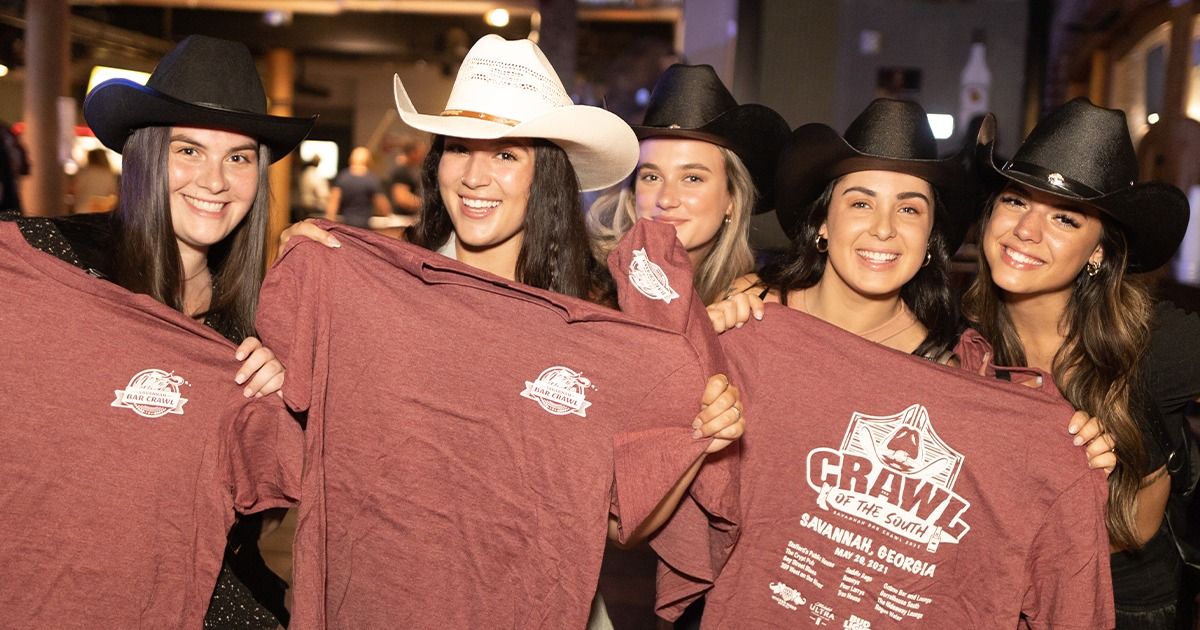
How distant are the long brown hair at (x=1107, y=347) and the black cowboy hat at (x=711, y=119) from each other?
0.80 metres

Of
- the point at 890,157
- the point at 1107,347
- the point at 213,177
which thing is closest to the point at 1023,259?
the point at 1107,347

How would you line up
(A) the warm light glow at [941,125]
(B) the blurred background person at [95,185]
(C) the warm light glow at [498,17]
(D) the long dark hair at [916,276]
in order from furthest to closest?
1. (C) the warm light glow at [498,17]
2. (B) the blurred background person at [95,185]
3. (A) the warm light glow at [941,125]
4. (D) the long dark hair at [916,276]

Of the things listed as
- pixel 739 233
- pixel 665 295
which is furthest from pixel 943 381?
pixel 739 233

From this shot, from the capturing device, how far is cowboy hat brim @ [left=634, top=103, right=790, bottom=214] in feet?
Result: 10.5

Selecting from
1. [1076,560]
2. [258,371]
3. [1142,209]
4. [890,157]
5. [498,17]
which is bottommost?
[1076,560]

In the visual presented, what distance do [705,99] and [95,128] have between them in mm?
1879

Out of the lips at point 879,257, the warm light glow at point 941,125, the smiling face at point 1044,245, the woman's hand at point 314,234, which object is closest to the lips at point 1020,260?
the smiling face at point 1044,245

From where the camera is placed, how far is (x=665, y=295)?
217 centimetres

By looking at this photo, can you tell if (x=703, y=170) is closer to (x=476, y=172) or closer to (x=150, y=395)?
(x=476, y=172)

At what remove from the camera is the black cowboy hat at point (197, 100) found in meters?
2.38

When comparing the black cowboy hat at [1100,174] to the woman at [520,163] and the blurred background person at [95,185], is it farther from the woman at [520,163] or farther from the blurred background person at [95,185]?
the blurred background person at [95,185]

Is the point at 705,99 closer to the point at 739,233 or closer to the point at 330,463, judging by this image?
the point at 739,233

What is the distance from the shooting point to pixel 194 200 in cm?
245

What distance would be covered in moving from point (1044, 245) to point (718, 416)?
1199 mm
